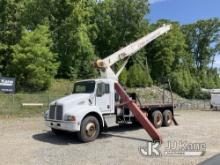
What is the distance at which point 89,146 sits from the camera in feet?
37.7

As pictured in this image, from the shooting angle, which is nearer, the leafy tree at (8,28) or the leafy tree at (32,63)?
the leafy tree at (32,63)

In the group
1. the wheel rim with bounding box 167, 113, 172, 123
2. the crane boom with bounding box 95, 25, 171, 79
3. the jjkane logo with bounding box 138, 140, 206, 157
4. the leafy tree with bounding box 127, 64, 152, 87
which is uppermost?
the leafy tree with bounding box 127, 64, 152, 87

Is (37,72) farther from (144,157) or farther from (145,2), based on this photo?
(145,2)

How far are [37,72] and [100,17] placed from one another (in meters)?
25.7

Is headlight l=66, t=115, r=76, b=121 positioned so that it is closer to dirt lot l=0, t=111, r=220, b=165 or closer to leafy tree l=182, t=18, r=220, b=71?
dirt lot l=0, t=111, r=220, b=165

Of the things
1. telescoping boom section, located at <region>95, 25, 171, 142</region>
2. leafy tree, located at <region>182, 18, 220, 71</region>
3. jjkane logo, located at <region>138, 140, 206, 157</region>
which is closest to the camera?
jjkane logo, located at <region>138, 140, 206, 157</region>

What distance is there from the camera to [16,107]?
2241cm

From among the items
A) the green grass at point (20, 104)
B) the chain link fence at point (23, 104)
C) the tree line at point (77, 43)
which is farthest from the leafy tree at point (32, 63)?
the chain link fence at point (23, 104)

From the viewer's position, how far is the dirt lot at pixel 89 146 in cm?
945

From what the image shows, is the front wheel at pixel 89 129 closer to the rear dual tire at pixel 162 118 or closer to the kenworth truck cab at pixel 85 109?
the kenworth truck cab at pixel 85 109

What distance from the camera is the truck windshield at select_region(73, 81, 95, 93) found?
44.2 feet

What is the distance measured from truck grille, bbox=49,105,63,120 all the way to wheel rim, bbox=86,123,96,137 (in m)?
1.06

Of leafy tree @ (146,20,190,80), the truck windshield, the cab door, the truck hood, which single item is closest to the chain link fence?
the truck windshield

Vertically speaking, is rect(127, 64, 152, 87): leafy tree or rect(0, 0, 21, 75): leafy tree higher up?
rect(0, 0, 21, 75): leafy tree
